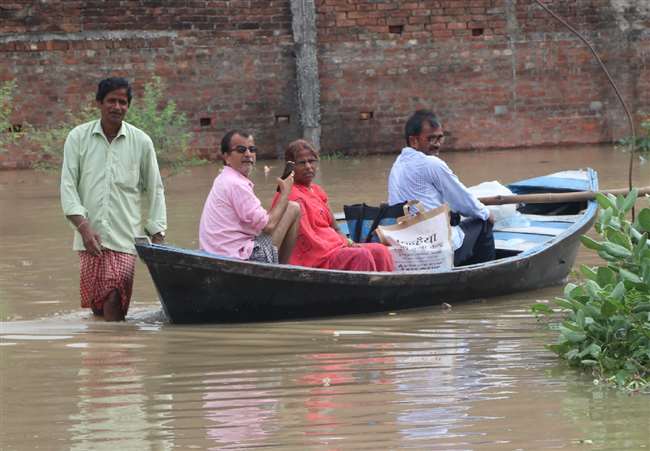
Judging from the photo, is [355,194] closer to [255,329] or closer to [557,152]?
[557,152]

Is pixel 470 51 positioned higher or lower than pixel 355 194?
higher

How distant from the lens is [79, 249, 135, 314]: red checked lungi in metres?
7.12

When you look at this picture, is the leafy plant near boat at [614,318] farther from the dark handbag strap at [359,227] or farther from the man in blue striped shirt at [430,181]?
the dark handbag strap at [359,227]

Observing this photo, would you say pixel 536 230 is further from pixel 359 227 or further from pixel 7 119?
pixel 7 119

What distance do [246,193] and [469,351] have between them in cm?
162

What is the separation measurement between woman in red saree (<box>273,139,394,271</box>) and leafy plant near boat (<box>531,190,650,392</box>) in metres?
1.86

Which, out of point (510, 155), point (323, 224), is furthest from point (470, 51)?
point (323, 224)

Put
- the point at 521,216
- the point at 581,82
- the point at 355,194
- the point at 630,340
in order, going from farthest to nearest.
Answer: the point at 581,82 < the point at 355,194 < the point at 521,216 < the point at 630,340

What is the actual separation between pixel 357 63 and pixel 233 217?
465 inches

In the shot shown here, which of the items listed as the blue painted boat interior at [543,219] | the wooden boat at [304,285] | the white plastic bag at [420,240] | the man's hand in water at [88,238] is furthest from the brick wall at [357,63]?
the man's hand in water at [88,238]

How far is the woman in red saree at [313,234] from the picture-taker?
757 cm

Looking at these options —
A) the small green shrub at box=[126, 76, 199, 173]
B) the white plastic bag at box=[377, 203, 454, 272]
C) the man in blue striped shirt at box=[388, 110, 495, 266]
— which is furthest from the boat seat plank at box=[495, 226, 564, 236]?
the small green shrub at box=[126, 76, 199, 173]

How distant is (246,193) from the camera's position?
725cm

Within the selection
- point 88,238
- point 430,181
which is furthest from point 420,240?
point 88,238
